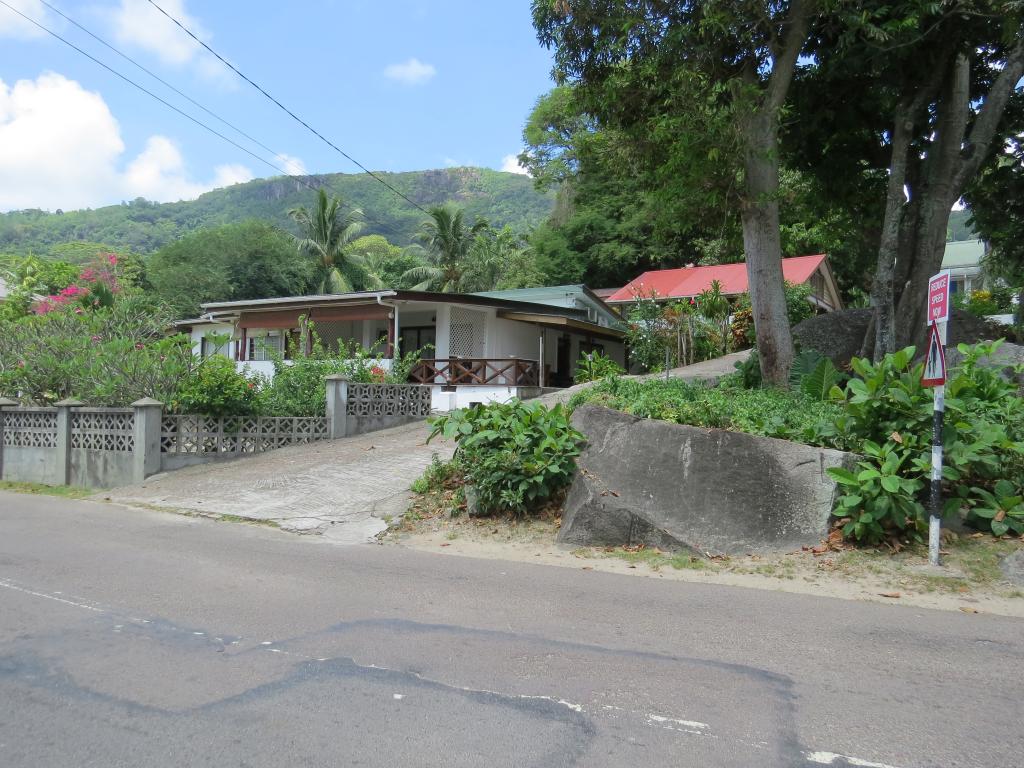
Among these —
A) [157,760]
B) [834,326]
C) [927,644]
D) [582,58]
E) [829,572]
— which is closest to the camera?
[157,760]

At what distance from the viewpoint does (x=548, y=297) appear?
2647 centimetres

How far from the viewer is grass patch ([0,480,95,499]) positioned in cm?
1260

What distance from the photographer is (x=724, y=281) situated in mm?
27797

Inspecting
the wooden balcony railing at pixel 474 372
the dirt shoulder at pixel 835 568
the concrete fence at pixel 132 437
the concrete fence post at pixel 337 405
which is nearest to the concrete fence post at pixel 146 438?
the concrete fence at pixel 132 437

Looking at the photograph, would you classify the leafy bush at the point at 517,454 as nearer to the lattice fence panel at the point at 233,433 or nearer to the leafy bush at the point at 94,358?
the lattice fence panel at the point at 233,433

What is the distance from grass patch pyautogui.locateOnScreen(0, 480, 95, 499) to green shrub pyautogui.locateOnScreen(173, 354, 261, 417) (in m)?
2.11

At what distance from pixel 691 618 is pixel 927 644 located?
152 centimetres

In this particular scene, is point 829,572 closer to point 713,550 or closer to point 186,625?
point 713,550

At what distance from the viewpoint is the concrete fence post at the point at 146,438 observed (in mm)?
12617

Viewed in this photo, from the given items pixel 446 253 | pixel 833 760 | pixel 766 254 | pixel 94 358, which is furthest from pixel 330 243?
pixel 833 760

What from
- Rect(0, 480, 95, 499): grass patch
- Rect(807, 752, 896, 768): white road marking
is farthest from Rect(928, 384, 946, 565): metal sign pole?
Rect(0, 480, 95, 499): grass patch

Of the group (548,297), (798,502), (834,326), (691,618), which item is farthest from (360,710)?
(548,297)

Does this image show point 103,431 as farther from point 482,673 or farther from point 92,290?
point 92,290

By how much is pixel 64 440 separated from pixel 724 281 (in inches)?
878
